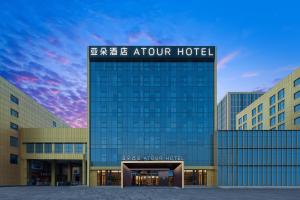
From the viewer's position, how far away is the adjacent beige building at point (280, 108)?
97.7 meters

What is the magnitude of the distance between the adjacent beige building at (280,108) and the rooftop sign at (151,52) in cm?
2799

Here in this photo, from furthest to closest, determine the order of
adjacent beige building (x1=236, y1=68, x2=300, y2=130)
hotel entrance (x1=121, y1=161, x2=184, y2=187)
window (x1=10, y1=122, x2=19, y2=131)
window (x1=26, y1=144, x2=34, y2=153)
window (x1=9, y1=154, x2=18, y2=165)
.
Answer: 1. adjacent beige building (x1=236, y1=68, x2=300, y2=130)
2. window (x1=26, y1=144, x2=34, y2=153)
3. hotel entrance (x1=121, y1=161, x2=184, y2=187)
4. window (x1=10, y1=122, x2=19, y2=131)
5. window (x1=9, y1=154, x2=18, y2=165)

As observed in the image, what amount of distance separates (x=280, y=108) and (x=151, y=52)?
158 ft

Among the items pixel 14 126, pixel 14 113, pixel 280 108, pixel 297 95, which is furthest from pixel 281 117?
pixel 14 113

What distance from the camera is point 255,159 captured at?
80.7m

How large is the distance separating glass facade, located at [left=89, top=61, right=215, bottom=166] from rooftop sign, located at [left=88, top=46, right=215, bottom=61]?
2640 mm

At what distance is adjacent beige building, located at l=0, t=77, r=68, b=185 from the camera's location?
82.5 metres

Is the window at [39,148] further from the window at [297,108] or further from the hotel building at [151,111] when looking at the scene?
the window at [297,108]

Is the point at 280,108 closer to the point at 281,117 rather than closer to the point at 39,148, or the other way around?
the point at 281,117

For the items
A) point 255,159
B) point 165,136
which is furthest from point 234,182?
point 165,136

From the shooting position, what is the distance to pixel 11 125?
286ft

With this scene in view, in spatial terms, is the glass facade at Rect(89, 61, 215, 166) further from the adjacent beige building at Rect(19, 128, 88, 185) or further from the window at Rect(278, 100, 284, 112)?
the window at Rect(278, 100, 284, 112)

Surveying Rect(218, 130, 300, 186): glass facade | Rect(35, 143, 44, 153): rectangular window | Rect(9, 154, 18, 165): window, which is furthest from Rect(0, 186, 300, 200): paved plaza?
Rect(35, 143, 44, 153): rectangular window

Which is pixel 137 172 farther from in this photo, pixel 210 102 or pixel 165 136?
pixel 210 102
